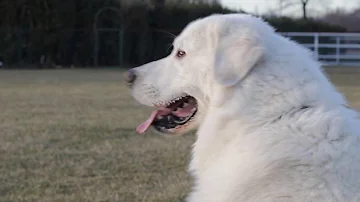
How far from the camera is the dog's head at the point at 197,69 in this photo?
99.7 inches

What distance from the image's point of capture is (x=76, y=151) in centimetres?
644

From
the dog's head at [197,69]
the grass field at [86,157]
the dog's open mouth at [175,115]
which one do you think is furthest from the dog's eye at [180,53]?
the grass field at [86,157]

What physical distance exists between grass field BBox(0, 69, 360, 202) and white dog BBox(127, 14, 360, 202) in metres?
2.24

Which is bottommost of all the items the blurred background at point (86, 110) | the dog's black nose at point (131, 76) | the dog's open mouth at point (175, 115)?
the blurred background at point (86, 110)

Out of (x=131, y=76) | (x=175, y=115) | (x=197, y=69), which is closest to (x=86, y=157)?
(x=131, y=76)

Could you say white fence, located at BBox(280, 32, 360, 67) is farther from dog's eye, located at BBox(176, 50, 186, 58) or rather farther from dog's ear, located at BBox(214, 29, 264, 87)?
dog's ear, located at BBox(214, 29, 264, 87)

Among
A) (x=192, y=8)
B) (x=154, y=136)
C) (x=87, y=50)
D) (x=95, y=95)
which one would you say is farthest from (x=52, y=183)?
(x=192, y=8)

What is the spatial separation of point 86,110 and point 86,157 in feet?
14.0

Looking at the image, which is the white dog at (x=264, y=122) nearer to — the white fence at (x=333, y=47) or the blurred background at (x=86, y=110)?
the blurred background at (x=86, y=110)

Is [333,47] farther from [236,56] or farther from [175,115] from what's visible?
[236,56]

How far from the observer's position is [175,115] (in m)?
3.03

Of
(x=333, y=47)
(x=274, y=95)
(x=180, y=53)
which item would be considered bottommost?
(x=333, y=47)

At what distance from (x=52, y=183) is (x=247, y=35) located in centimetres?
311

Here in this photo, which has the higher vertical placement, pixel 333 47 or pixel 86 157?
pixel 86 157
